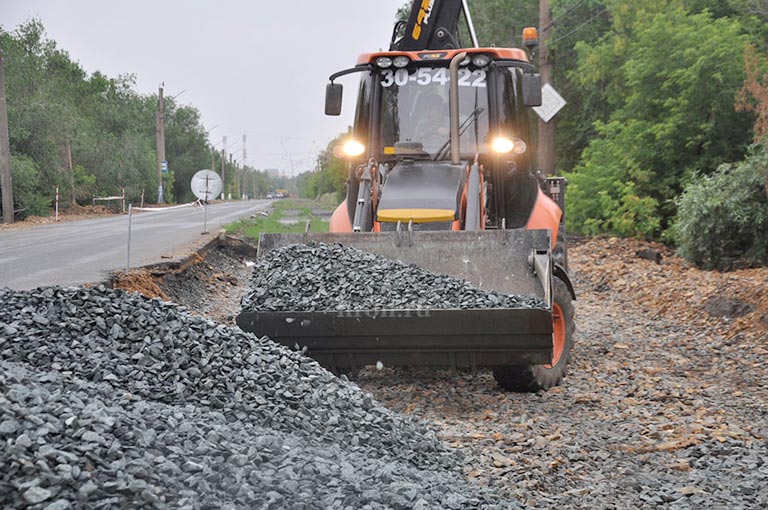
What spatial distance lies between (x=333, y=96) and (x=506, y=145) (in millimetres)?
1768

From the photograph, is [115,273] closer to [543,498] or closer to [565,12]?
[543,498]

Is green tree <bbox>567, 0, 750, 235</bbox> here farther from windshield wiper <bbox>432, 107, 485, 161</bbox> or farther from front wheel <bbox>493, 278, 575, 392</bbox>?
front wheel <bbox>493, 278, 575, 392</bbox>

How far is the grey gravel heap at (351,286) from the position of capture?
579cm

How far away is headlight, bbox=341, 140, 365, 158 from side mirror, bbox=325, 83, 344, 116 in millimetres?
352

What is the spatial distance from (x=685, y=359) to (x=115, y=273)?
7120 mm

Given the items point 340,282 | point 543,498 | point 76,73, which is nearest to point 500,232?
point 340,282

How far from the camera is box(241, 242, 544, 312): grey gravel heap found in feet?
19.0

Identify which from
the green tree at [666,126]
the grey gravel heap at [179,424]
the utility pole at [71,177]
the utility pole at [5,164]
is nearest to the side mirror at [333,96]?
the grey gravel heap at [179,424]

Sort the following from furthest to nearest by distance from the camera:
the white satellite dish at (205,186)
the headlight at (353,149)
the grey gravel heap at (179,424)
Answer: the white satellite dish at (205,186)
the headlight at (353,149)
the grey gravel heap at (179,424)

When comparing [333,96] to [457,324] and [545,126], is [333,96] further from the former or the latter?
[545,126]

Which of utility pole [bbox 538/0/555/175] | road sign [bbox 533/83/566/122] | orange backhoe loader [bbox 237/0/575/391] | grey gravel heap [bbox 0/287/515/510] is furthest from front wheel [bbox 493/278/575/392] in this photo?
utility pole [bbox 538/0/555/175]

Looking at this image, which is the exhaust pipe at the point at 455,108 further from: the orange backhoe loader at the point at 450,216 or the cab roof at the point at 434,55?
the cab roof at the point at 434,55

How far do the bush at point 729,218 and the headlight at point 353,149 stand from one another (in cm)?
715

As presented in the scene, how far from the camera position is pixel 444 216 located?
6.95 m
